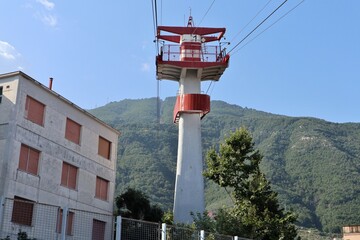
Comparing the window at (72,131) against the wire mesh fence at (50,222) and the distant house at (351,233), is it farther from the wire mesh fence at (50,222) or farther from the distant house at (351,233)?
the distant house at (351,233)

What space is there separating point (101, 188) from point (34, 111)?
9.11 m

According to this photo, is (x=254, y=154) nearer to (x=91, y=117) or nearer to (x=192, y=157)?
(x=192, y=157)

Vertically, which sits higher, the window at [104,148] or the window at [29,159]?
the window at [104,148]

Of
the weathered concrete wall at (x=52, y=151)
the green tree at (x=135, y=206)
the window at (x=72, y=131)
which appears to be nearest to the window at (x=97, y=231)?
the weathered concrete wall at (x=52, y=151)

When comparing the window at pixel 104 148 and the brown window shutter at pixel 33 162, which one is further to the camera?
the window at pixel 104 148

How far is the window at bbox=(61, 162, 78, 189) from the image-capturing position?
31.5 metres

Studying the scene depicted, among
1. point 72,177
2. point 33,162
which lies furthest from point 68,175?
point 33,162

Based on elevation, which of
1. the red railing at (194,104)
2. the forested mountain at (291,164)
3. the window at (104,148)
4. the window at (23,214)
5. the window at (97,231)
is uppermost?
the forested mountain at (291,164)

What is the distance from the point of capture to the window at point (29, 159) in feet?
90.8

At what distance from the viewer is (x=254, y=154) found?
32.5 meters

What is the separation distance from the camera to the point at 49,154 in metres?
30.0

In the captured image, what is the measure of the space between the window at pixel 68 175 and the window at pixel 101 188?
2972 mm

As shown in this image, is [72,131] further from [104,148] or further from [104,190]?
[104,190]

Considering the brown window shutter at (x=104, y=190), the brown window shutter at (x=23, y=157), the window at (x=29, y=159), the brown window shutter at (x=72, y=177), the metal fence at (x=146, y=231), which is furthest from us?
the brown window shutter at (x=104, y=190)
